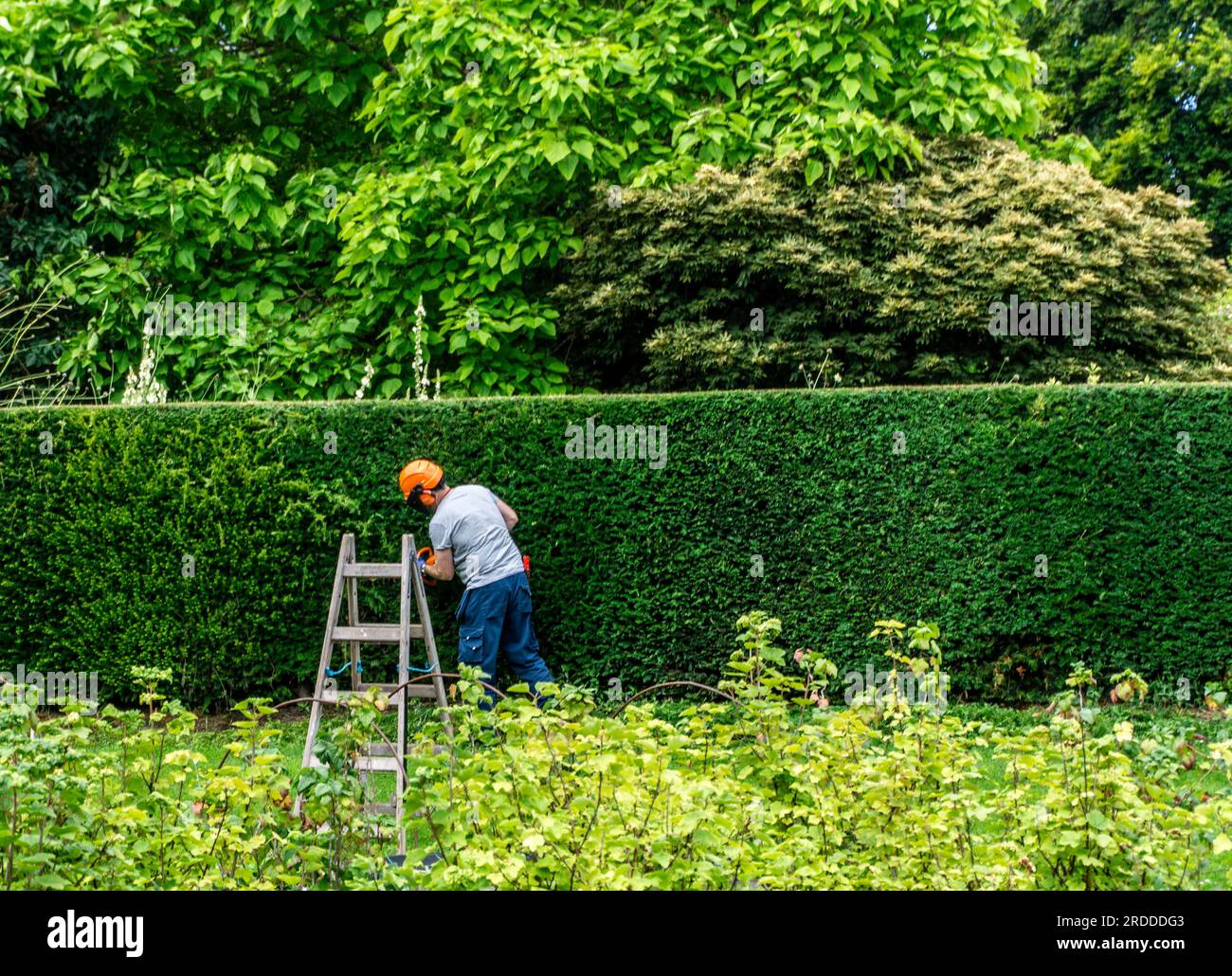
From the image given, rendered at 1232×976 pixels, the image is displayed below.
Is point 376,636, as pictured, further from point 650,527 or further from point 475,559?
point 650,527

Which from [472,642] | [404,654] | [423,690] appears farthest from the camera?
[472,642]

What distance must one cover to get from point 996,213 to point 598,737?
881cm

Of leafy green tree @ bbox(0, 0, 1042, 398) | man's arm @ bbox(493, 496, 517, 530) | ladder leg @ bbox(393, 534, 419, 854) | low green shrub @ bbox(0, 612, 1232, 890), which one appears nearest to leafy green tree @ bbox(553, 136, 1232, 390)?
leafy green tree @ bbox(0, 0, 1042, 398)

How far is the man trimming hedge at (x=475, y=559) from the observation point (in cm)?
815

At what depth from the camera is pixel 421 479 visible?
327 inches

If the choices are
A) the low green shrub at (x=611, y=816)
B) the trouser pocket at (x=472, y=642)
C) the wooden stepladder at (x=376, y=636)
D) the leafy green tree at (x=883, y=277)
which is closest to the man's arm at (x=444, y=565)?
the wooden stepladder at (x=376, y=636)

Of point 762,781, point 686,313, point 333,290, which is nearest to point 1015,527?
point 686,313

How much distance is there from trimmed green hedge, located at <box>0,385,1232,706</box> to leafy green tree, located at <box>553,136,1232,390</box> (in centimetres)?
157

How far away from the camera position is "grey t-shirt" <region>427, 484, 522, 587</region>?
8.14 m

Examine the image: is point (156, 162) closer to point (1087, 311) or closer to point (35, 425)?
point (35, 425)

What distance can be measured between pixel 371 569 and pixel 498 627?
3.55 ft

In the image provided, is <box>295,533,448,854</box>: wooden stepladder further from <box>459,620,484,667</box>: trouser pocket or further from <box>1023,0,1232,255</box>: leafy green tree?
<box>1023,0,1232,255</box>: leafy green tree

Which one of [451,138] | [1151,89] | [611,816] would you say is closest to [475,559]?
[611,816]
